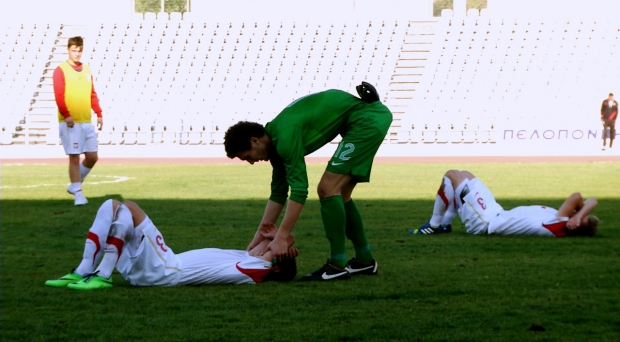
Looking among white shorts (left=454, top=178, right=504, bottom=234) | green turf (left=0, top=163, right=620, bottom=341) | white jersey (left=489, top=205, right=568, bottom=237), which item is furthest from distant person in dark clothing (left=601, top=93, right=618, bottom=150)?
white shorts (left=454, top=178, right=504, bottom=234)

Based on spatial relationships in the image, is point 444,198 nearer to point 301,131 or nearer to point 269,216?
point 269,216

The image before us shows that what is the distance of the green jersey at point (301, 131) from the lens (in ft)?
19.1

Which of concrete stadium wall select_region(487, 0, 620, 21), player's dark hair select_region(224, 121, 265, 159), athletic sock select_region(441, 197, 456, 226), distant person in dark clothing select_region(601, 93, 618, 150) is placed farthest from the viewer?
concrete stadium wall select_region(487, 0, 620, 21)

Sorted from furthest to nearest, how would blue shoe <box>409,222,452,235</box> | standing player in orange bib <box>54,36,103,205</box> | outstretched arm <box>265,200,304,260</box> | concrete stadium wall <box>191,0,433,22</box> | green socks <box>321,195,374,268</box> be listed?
1. concrete stadium wall <box>191,0,433,22</box>
2. standing player in orange bib <box>54,36,103,205</box>
3. blue shoe <box>409,222,452,235</box>
4. green socks <box>321,195,374,268</box>
5. outstretched arm <box>265,200,304,260</box>

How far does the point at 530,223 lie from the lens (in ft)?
28.7

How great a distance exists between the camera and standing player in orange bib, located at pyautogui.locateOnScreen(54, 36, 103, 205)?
12.2 m

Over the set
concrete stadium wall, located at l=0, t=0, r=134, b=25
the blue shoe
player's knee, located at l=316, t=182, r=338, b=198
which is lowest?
the blue shoe

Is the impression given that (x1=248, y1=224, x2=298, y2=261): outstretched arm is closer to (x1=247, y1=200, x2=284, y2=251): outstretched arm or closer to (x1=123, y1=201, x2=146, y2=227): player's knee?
(x1=247, y1=200, x2=284, y2=251): outstretched arm

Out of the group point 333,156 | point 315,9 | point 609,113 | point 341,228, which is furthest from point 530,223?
point 315,9

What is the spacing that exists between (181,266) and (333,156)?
52.7 inches

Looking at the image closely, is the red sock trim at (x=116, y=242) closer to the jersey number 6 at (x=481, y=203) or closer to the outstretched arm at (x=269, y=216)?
the outstretched arm at (x=269, y=216)

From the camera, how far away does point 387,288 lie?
614cm

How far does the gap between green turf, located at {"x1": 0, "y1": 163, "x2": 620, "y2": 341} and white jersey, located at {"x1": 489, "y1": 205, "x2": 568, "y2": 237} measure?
5.4 inches

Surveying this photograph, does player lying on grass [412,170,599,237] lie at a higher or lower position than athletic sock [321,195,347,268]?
lower
